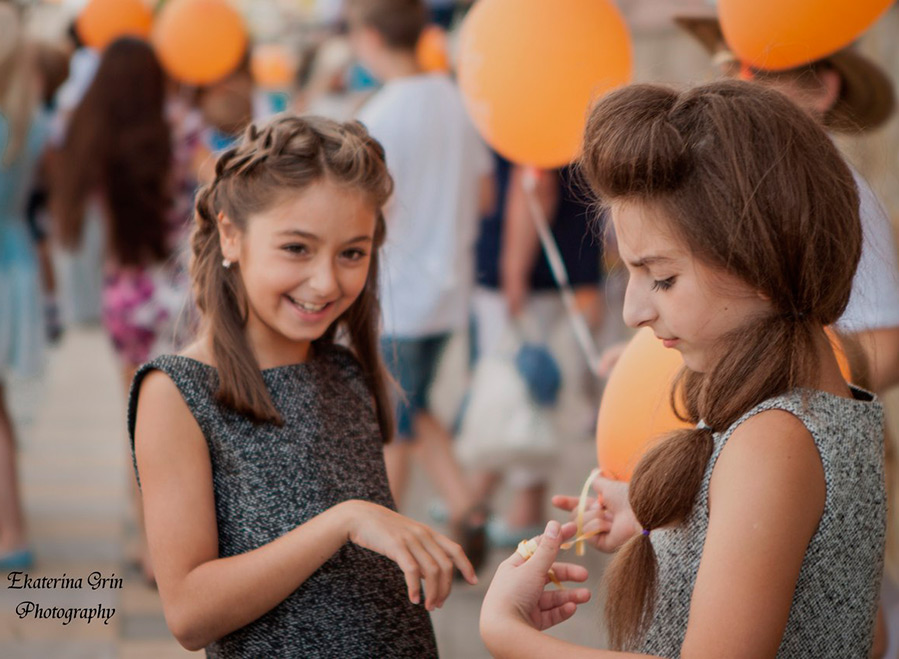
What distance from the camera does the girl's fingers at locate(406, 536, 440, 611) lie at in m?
1.39

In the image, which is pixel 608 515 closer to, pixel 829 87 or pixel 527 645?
pixel 527 645

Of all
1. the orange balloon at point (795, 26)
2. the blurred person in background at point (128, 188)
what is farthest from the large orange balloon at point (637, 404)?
the blurred person in background at point (128, 188)

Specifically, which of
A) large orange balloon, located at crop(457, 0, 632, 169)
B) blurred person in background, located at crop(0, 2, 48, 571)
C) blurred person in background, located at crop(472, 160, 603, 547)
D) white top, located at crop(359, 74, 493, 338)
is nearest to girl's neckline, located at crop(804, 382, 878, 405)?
large orange balloon, located at crop(457, 0, 632, 169)

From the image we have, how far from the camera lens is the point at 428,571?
4.57 feet

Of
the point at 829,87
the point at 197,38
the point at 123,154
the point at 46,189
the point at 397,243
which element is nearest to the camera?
the point at 829,87

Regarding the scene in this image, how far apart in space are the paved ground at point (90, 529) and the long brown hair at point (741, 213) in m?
0.53

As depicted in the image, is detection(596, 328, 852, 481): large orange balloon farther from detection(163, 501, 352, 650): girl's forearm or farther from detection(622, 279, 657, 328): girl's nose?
detection(163, 501, 352, 650): girl's forearm

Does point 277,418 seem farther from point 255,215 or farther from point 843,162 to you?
point 843,162

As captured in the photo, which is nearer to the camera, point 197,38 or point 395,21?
point 395,21

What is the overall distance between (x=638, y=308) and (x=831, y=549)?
358mm

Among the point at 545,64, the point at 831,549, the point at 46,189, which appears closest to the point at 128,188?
the point at 46,189

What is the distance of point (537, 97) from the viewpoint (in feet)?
7.98

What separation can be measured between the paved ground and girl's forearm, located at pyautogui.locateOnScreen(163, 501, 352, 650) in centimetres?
48

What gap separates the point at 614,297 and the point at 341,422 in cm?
352
